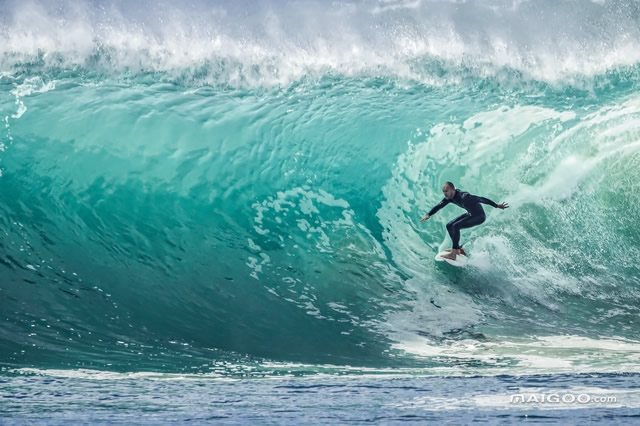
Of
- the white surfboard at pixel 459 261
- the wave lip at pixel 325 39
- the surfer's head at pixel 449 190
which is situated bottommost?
the white surfboard at pixel 459 261

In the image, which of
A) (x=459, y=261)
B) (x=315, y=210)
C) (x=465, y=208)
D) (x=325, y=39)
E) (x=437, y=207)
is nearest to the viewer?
(x=437, y=207)

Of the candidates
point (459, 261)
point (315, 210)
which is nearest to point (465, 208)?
point (459, 261)

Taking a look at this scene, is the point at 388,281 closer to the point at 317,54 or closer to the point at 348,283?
the point at 348,283

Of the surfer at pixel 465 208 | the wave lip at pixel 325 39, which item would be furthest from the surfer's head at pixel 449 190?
the wave lip at pixel 325 39

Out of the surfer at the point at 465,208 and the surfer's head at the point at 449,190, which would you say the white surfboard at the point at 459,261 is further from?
the surfer's head at the point at 449,190

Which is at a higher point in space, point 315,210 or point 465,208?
point 465,208

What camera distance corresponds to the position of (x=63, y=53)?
319 inches

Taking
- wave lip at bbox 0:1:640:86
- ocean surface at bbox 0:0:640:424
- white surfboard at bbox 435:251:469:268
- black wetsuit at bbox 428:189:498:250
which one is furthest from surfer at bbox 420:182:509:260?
wave lip at bbox 0:1:640:86

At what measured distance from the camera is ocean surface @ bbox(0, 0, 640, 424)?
4523 mm

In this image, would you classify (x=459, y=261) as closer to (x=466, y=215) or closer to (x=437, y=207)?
(x=466, y=215)

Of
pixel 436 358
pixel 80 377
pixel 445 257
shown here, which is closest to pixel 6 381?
pixel 80 377

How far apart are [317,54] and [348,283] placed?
3.64 meters

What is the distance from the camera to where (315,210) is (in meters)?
7.16

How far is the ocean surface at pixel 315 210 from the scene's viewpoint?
4.52 m
